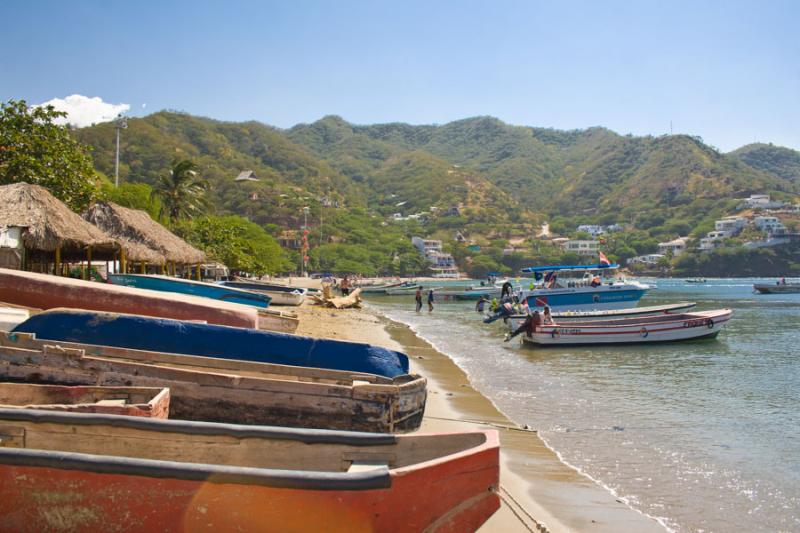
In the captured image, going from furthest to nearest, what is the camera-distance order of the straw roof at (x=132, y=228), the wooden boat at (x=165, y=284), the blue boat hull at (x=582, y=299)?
the blue boat hull at (x=582, y=299), the straw roof at (x=132, y=228), the wooden boat at (x=165, y=284)

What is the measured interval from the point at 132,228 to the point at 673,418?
19142 millimetres

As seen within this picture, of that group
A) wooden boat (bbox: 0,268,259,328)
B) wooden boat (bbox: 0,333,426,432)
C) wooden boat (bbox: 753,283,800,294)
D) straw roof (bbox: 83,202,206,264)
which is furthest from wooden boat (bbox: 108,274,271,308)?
wooden boat (bbox: 753,283,800,294)

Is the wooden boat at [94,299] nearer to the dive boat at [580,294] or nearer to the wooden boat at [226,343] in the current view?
the wooden boat at [226,343]

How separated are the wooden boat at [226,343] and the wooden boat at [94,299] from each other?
246 cm

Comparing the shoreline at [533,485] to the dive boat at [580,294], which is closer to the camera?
the shoreline at [533,485]

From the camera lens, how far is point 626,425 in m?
9.98

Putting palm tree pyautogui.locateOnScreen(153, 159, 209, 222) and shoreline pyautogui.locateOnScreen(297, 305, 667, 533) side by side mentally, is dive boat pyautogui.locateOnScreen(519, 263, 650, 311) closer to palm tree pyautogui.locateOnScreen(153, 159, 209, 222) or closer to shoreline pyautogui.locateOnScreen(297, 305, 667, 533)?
shoreline pyautogui.locateOnScreen(297, 305, 667, 533)

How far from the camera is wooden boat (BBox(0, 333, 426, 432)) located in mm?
6746

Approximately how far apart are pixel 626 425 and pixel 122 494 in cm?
816

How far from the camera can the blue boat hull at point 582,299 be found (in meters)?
32.1

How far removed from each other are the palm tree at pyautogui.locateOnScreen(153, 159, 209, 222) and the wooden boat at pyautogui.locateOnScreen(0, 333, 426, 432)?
38753mm

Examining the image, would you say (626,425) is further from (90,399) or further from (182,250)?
(182,250)

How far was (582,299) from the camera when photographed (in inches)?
1281

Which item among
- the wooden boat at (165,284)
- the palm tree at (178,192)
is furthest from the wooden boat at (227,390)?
the palm tree at (178,192)
